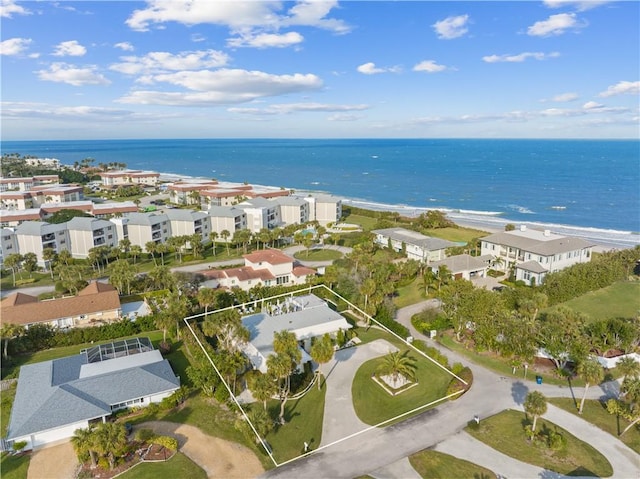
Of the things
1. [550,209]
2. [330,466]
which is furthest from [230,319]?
[550,209]

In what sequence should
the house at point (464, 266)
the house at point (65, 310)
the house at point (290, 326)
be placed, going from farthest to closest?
the house at point (464, 266) → the house at point (65, 310) → the house at point (290, 326)

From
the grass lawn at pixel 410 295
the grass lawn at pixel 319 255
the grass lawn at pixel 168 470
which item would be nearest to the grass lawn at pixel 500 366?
the grass lawn at pixel 410 295

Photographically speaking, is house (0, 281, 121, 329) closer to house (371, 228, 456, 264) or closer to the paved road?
the paved road

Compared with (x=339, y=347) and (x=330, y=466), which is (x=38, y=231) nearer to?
(x=339, y=347)

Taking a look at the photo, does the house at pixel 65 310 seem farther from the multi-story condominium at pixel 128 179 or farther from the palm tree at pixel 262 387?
the multi-story condominium at pixel 128 179

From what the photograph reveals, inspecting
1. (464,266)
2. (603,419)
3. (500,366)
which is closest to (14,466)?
(500,366)

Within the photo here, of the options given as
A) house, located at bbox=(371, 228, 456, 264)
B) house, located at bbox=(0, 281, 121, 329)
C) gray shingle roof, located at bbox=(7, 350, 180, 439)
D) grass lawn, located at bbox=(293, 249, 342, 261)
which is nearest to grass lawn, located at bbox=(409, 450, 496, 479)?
gray shingle roof, located at bbox=(7, 350, 180, 439)
